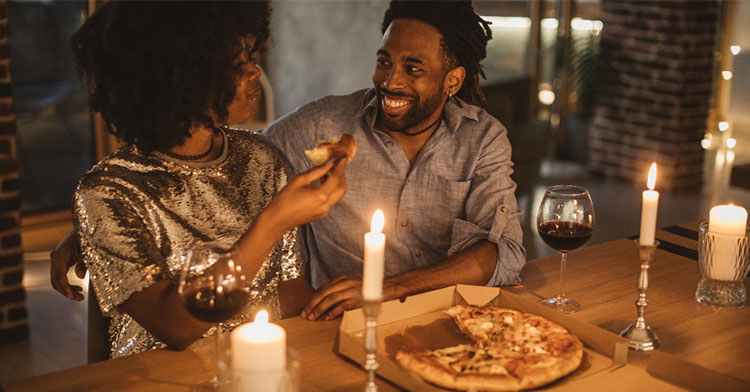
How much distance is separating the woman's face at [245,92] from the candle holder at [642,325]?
919mm

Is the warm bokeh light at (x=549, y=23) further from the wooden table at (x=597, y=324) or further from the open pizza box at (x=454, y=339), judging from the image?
the open pizza box at (x=454, y=339)

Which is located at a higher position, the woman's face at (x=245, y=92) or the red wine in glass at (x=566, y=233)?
the woman's face at (x=245, y=92)

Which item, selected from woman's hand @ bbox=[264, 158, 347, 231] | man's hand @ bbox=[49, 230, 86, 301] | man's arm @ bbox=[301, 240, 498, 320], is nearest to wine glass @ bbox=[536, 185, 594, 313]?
man's arm @ bbox=[301, 240, 498, 320]

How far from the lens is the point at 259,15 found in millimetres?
1800

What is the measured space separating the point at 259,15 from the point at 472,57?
71 centimetres

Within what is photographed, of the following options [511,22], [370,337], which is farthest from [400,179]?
[511,22]

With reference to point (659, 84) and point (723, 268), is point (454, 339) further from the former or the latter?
point (659, 84)

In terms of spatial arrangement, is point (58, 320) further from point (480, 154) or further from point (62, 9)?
point (480, 154)

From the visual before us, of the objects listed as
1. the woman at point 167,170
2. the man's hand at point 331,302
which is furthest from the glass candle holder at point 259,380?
the man's hand at point 331,302

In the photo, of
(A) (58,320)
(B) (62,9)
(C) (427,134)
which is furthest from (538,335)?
(B) (62,9)

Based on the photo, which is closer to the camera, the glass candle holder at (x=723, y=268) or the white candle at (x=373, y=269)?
the white candle at (x=373, y=269)

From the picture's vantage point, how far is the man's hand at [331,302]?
1.61 metres

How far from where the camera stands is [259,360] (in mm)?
1026

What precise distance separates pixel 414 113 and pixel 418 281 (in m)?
0.56
